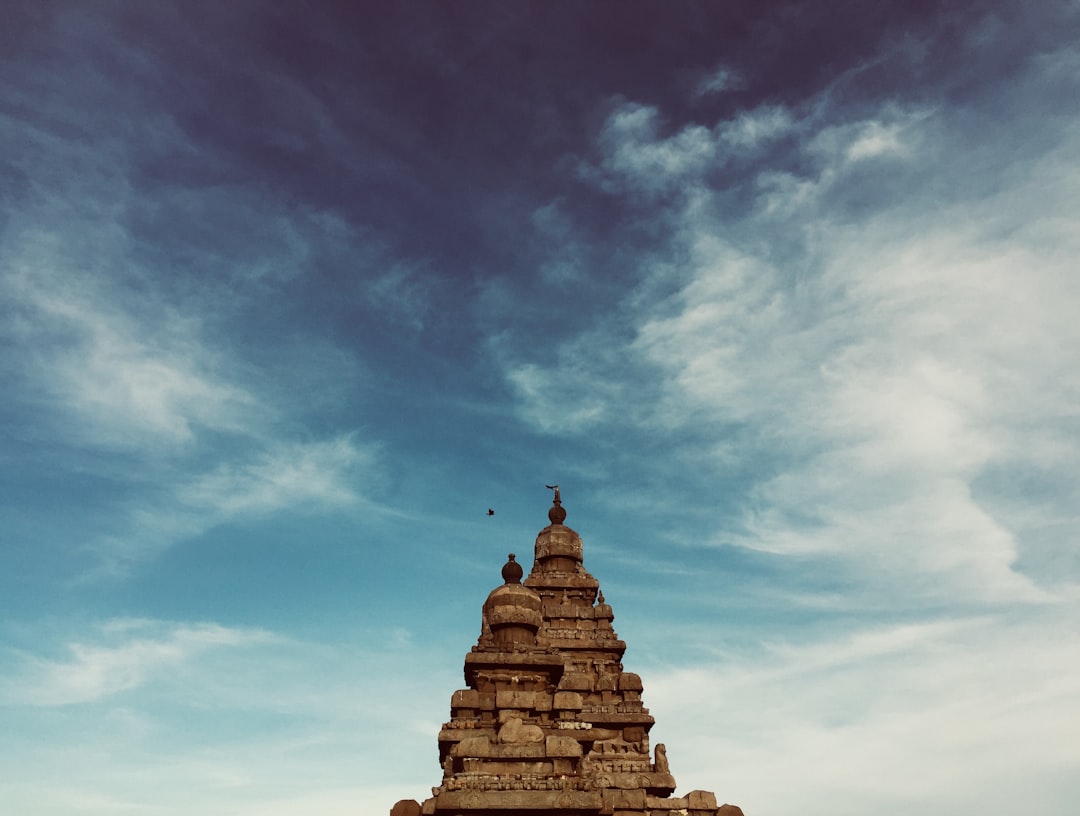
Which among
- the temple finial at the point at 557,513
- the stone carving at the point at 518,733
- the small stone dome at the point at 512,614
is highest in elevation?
the temple finial at the point at 557,513

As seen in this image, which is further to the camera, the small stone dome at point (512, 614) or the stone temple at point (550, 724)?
the small stone dome at point (512, 614)

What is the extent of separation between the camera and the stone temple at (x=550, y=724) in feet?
77.7

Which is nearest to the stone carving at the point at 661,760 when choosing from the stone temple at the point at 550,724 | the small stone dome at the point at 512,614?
the stone temple at the point at 550,724

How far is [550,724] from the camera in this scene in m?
28.5

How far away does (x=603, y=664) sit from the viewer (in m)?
40.7

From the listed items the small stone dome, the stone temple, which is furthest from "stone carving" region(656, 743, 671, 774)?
the small stone dome

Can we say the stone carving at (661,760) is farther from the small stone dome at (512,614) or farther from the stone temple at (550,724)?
the small stone dome at (512,614)

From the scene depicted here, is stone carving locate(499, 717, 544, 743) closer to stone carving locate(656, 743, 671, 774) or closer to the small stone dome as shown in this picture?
the small stone dome

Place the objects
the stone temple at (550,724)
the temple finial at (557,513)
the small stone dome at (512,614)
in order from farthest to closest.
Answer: the temple finial at (557,513) → the small stone dome at (512,614) → the stone temple at (550,724)

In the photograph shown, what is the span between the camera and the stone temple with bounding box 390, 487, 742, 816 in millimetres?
23672

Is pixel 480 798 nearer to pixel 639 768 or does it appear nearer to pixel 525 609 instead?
pixel 525 609

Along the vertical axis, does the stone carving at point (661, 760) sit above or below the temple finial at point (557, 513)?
below

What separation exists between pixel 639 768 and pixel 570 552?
1450 cm

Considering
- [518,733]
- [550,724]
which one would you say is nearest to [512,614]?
[550,724]
